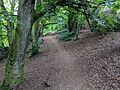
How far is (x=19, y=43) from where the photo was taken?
9383 millimetres

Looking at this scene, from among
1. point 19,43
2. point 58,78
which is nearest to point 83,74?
point 58,78

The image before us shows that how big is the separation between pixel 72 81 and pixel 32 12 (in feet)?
12.1

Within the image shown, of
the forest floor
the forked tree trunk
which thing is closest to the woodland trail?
the forest floor

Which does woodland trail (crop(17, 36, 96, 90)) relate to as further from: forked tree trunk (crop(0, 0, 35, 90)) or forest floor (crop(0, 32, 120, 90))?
forked tree trunk (crop(0, 0, 35, 90))

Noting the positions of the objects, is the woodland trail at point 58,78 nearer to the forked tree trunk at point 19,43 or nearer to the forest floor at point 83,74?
the forest floor at point 83,74

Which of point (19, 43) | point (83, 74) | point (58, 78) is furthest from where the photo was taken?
point (58, 78)

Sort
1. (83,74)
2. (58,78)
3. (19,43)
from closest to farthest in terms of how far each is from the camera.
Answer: (19,43), (83,74), (58,78)

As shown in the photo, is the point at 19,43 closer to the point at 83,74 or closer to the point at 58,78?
the point at 58,78

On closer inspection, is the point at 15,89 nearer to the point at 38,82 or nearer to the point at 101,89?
the point at 38,82

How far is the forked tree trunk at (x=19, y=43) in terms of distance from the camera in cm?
929

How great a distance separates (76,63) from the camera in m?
11.5

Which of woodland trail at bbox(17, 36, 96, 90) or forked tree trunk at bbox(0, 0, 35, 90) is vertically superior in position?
forked tree trunk at bbox(0, 0, 35, 90)

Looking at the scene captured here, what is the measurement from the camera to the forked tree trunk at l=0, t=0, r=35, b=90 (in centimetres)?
929

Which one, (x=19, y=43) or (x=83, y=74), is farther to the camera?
Result: (x=83, y=74)
